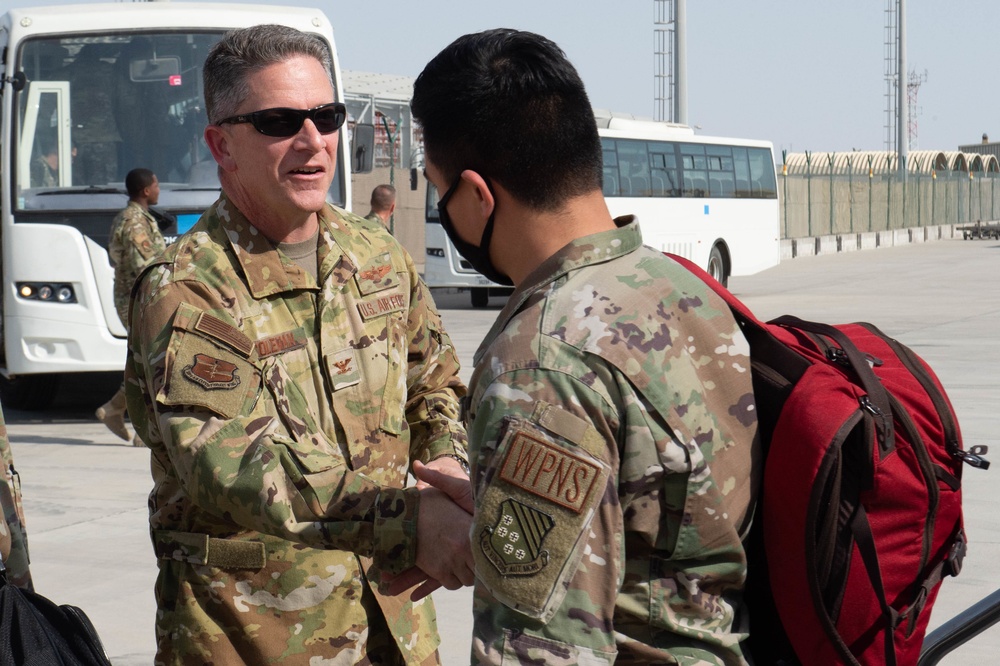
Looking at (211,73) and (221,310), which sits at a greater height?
(211,73)

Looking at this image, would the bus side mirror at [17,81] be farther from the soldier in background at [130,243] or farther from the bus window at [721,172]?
the bus window at [721,172]

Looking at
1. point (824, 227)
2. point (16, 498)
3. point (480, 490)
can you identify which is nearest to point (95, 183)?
point (16, 498)

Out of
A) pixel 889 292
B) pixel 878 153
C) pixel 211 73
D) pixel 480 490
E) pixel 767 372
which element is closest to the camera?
pixel 480 490

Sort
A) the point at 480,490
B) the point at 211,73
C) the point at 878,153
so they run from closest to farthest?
1. the point at 480,490
2. the point at 211,73
3. the point at 878,153

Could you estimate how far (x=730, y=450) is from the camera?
64.1 inches

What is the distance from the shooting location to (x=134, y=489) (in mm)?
7555

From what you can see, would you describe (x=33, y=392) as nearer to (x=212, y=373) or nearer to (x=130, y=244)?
(x=130, y=244)

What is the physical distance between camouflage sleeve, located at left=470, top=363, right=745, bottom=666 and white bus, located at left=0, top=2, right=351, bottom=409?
7.99 meters

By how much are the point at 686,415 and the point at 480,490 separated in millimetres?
275

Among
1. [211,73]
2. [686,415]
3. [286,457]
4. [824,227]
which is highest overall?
[211,73]

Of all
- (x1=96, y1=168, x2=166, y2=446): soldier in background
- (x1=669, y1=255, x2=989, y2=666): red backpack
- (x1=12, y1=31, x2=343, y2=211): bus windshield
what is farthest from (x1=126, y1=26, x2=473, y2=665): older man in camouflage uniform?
(x1=12, y1=31, x2=343, y2=211): bus windshield

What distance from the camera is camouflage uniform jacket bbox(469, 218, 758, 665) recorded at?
4.96 ft

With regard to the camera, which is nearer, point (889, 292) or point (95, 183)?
point (95, 183)

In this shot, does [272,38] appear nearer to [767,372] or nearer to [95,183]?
[767,372]
